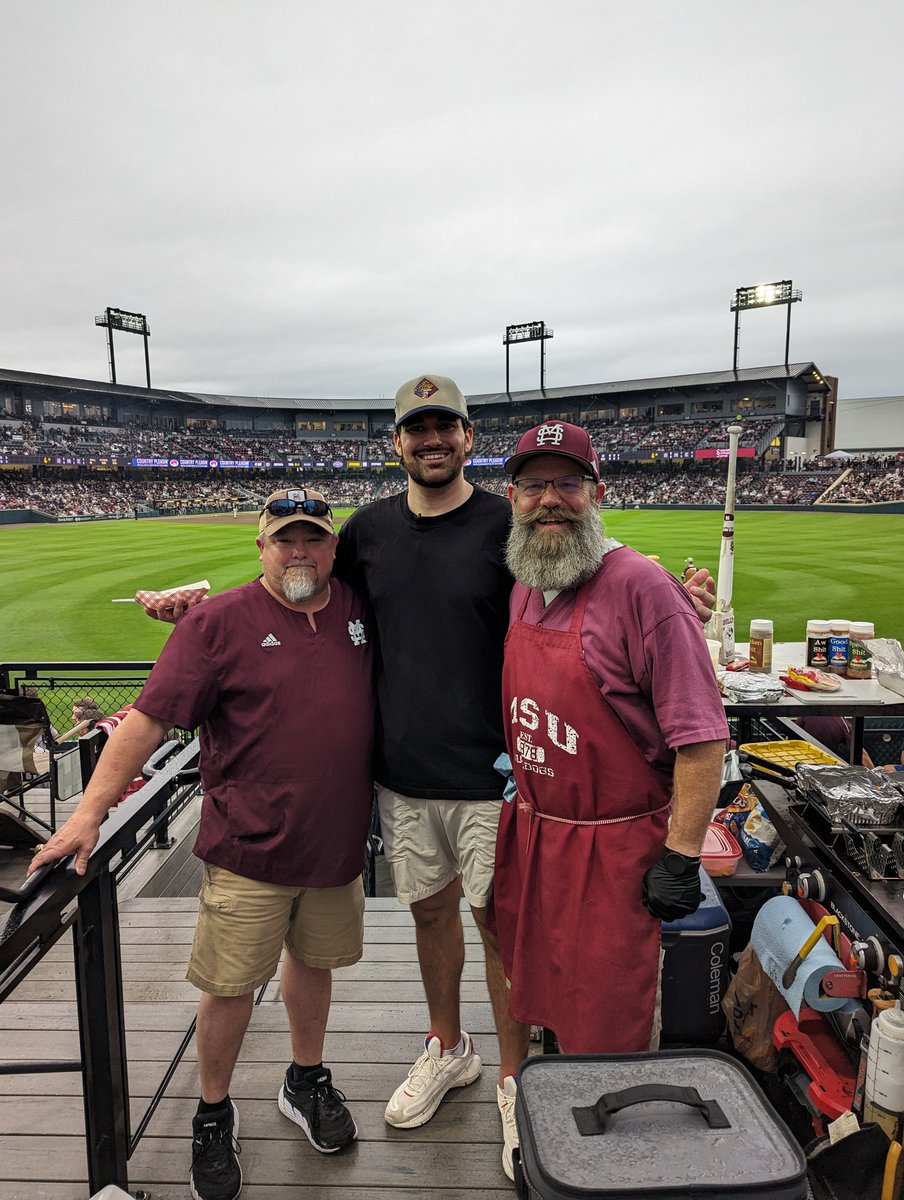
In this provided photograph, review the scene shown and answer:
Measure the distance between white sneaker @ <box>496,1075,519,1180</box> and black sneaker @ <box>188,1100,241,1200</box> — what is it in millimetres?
871

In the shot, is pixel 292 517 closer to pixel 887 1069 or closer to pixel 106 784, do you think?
pixel 106 784

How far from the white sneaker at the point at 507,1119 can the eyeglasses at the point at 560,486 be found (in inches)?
80.6

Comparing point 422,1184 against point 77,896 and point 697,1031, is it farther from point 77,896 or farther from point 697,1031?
point 77,896

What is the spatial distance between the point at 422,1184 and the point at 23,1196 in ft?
4.16

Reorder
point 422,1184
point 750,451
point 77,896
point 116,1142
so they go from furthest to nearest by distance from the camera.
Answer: point 750,451 < point 422,1184 < point 116,1142 < point 77,896

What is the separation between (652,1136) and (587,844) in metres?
0.85

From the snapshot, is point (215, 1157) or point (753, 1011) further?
point (753, 1011)

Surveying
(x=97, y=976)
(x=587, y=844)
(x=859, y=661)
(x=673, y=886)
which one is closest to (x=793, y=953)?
(x=673, y=886)

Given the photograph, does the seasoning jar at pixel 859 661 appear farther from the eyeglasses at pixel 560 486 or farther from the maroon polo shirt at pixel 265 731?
the maroon polo shirt at pixel 265 731

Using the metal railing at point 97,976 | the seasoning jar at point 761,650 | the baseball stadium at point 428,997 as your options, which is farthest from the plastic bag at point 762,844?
the metal railing at point 97,976

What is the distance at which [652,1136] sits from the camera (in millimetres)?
1492

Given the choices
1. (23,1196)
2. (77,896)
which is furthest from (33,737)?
(77,896)

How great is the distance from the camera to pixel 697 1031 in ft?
9.49

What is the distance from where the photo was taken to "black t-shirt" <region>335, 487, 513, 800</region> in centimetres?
256
